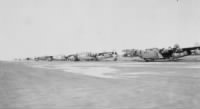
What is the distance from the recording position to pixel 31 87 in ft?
16.8

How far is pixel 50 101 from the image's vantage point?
12.9ft

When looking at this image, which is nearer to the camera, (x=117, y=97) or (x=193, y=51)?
(x=117, y=97)

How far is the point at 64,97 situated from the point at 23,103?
765 millimetres

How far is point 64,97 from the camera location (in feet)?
14.1

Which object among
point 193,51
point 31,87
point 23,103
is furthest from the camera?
point 193,51

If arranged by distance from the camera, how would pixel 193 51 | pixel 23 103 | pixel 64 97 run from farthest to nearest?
pixel 193 51 → pixel 64 97 → pixel 23 103

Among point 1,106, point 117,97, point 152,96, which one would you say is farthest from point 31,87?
point 152,96

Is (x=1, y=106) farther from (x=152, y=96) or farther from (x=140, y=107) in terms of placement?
(x=152, y=96)

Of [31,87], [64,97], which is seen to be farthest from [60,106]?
[31,87]

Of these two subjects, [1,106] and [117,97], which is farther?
[117,97]

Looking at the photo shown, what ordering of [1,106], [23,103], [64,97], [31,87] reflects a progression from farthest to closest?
[31,87], [64,97], [23,103], [1,106]

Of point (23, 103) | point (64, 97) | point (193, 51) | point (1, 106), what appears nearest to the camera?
point (1, 106)

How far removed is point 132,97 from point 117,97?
0.91ft

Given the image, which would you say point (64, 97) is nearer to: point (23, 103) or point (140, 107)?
point (23, 103)
